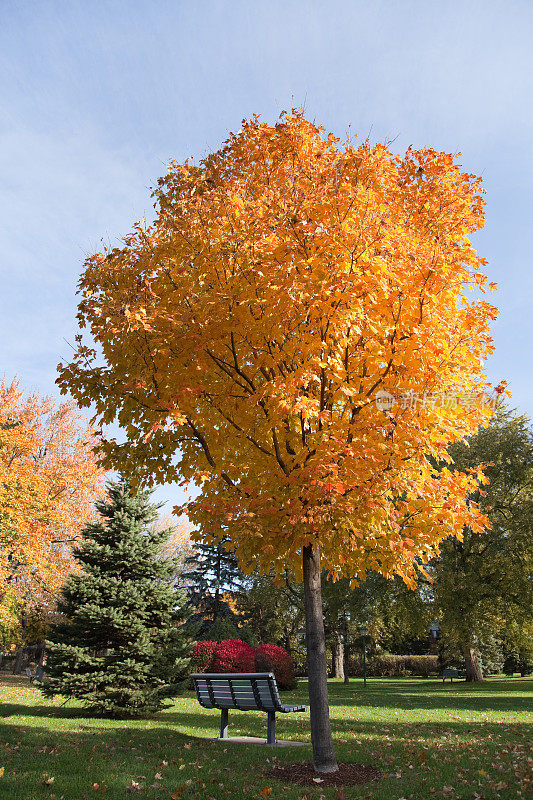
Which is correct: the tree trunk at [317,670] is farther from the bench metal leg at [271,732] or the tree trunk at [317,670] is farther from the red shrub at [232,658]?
the red shrub at [232,658]

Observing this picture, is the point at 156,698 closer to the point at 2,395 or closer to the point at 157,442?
the point at 157,442

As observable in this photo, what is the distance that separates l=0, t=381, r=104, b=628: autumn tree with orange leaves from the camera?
19797 millimetres

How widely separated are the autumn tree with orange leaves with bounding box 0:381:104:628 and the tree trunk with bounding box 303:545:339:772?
1400 centimetres

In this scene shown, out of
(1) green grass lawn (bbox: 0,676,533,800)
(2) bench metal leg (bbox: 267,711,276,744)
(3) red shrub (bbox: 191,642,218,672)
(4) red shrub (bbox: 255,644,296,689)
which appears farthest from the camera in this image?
(4) red shrub (bbox: 255,644,296,689)

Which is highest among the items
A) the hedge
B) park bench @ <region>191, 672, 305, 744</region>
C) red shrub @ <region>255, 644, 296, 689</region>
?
park bench @ <region>191, 672, 305, 744</region>

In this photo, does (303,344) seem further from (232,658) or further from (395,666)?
(395,666)

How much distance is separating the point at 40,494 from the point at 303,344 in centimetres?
1812

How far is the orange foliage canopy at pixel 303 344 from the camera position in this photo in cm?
581

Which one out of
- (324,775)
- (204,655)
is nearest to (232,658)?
(204,655)

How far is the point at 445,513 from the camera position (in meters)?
6.17

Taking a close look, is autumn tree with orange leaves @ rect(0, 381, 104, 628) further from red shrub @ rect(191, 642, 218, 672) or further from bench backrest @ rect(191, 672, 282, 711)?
bench backrest @ rect(191, 672, 282, 711)

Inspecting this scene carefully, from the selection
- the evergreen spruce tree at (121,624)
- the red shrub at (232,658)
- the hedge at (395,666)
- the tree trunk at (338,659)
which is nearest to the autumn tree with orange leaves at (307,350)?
the evergreen spruce tree at (121,624)

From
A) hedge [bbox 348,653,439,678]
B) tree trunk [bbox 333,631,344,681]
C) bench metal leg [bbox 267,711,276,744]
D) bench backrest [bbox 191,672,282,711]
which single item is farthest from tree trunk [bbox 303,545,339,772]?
hedge [bbox 348,653,439,678]

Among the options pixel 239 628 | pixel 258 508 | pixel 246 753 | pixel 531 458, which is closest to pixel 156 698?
pixel 246 753
